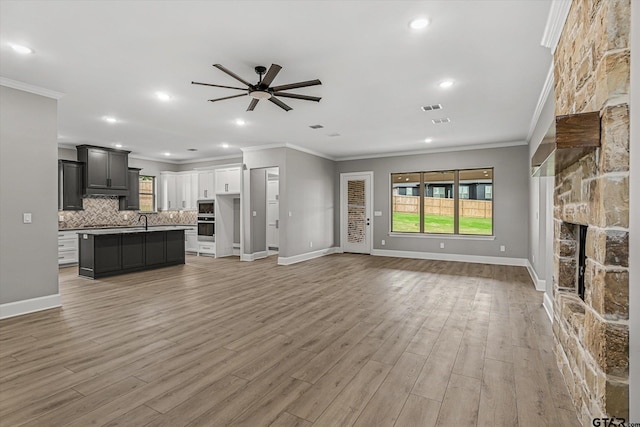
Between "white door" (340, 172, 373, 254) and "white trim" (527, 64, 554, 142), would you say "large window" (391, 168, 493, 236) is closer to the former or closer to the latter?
"white door" (340, 172, 373, 254)

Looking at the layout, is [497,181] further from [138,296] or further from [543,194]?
[138,296]

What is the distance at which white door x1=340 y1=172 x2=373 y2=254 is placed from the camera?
9047mm

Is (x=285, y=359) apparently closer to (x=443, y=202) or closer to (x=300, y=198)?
(x=300, y=198)

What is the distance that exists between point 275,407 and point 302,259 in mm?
5864

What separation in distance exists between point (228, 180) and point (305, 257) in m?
2.93

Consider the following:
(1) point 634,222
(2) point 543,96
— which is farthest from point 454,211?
(1) point 634,222

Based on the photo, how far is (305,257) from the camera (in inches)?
317

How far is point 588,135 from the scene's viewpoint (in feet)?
5.37

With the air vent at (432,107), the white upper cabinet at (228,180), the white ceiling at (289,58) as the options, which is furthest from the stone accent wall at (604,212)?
the white upper cabinet at (228,180)

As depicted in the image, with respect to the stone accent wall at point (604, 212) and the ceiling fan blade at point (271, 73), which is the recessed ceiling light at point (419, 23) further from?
the ceiling fan blade at point (271, 73)

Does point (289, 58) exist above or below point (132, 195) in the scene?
above

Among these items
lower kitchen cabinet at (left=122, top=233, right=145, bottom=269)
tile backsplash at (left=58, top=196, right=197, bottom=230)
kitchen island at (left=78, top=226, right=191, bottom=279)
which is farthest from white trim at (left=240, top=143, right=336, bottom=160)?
tile backsplash at (left=58, top=196, right=197, bottom=230)

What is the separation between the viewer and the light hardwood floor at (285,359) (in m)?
2.03

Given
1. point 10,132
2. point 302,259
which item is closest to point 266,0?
point 10,132
